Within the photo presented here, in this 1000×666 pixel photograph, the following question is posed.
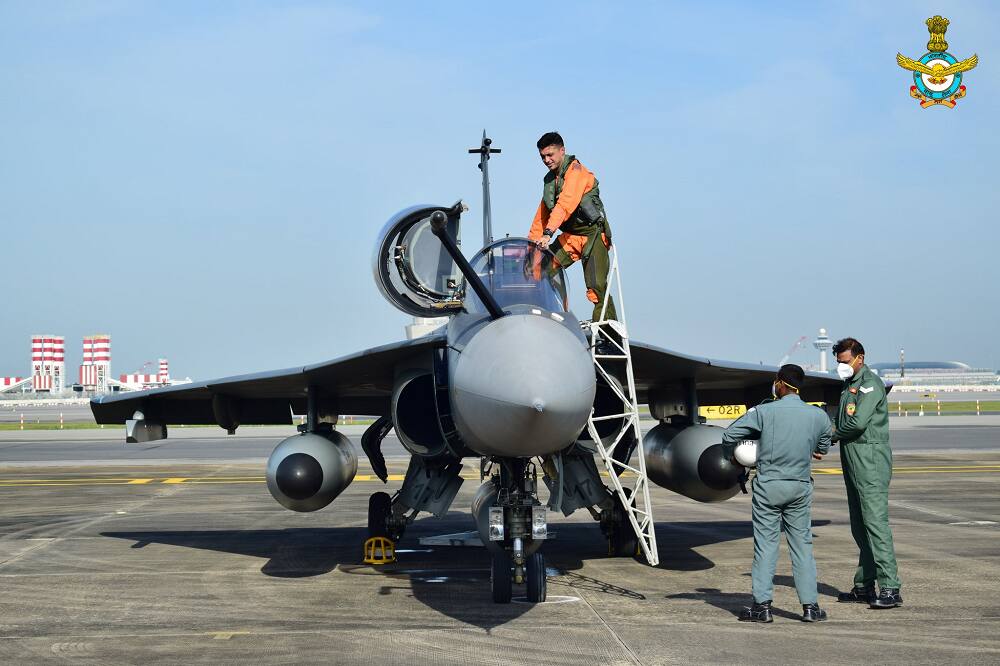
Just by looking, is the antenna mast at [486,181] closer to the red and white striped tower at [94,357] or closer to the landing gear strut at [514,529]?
the landing gear strut at [514,529]

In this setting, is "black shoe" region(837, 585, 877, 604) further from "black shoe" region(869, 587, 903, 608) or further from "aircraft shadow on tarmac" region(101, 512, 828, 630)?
"aircraft shadow on tarmac" region(101, 512, 828, 630)

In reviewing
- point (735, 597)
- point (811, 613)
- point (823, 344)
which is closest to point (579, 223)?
point (735, 597)

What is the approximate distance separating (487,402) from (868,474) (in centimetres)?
353

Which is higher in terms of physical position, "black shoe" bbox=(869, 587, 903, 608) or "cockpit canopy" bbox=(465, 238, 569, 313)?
"cockpit canopy" bbox=(465, 238, 569, 313)

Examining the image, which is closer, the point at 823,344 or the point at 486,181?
the point at 486,181

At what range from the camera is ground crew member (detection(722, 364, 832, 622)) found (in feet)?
24.7

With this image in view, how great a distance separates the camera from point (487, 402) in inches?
267

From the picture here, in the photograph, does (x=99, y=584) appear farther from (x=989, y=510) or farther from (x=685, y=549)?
(x=989, y=510)

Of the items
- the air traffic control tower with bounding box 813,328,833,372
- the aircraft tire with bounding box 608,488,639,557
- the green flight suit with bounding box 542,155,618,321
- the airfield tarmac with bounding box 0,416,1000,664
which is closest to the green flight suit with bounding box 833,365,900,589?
the airfield tarmac with bounding box 0,416,1000,664

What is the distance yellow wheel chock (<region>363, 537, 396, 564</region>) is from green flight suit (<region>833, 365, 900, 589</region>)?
5284mm

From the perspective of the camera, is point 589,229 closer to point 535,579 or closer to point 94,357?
point 535,579

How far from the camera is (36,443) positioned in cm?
3975

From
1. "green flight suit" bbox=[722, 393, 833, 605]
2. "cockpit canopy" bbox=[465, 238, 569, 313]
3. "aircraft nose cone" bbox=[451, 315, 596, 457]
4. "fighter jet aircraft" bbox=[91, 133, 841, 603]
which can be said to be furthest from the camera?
"cockpit canopy" bbox=[465, 238, 569, 313]

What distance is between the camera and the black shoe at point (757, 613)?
299 inches
